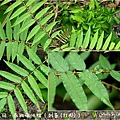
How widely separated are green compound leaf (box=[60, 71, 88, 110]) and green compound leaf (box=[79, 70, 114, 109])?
0.10 feet

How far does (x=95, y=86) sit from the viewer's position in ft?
3.48

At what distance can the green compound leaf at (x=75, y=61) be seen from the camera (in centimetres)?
107

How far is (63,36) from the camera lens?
1488mm

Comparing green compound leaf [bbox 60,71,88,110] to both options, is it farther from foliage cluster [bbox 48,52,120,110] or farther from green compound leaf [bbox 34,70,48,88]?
green compound leaf [bbox 34,70,48,88]

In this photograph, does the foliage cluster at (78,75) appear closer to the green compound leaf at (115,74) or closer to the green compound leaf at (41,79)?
the green compound leaf at (115,74)

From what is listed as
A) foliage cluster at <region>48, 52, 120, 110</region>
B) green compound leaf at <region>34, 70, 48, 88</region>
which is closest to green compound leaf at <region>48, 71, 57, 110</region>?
foliage cluster at <region>48, 52, 120, 110</region>

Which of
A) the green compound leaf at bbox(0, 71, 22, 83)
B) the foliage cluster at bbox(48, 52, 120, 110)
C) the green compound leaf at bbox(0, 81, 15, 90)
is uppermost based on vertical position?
the foliage cluster at bbox(48, 52, 120, 110)

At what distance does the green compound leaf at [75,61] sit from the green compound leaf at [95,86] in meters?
0.03

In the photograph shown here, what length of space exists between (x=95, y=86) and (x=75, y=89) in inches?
2.9

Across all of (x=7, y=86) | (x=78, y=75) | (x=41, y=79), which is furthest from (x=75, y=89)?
(x=7, y=86)

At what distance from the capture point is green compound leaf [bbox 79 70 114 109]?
104 centimetres

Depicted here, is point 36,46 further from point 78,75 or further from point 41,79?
point 78,75

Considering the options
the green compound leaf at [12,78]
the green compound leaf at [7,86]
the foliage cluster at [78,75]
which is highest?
the foliage cluster at [78,75]

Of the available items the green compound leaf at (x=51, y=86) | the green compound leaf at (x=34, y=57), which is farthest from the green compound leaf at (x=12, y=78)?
the green compound leaf at (x=51, y=86)
